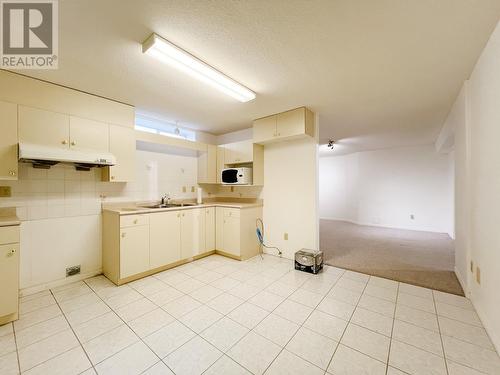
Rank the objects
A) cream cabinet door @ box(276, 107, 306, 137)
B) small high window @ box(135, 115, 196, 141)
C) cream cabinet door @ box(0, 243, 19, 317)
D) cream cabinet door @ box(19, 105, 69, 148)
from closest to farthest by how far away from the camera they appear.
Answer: cream cabinet door @ box(0, 243, 19, 317) < cream cabinet door @ box(19, 105, 69, 148) < cream cabinet door @ box(276, 107, 306, 137) < small high window @ box(135, 115, 196, 141)

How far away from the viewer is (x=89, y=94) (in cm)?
267

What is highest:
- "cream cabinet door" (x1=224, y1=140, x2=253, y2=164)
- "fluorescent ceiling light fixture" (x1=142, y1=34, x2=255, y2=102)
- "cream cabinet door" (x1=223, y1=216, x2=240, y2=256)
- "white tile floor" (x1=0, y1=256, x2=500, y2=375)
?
"fluorescent ceiling light fixture" (x1=142, y1=34, x2=255, y2=102)

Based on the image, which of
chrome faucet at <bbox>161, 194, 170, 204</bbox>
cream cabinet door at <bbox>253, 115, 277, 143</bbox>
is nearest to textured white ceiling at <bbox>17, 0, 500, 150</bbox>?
cream cabinet door at <bbox>253, 115, 277, 143</bbox>

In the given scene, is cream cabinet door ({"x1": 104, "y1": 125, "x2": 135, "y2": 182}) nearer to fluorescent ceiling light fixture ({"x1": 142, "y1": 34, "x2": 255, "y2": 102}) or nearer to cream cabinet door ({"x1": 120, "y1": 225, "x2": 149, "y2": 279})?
cream cabinet door ({"x1": 120, "y1": 225, "x2": 149, "y2": 279})

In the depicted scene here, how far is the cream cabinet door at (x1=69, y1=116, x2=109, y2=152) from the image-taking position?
8.31ft

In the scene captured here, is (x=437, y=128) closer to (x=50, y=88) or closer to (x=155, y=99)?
(x=155, y=99)

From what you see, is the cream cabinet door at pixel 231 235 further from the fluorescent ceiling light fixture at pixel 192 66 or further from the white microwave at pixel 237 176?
the fluorescent ceiling light fixture at pixel 192 66

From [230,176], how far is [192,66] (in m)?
2.10

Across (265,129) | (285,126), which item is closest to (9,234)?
(265,129)

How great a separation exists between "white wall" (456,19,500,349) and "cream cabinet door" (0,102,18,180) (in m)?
4.33

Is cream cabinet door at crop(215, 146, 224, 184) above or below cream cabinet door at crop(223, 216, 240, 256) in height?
above

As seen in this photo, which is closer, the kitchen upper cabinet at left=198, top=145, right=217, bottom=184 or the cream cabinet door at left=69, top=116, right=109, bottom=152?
the cream cabinet door at left=69, top=116, right=109, bottom=152

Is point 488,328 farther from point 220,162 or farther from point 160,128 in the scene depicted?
point 160,128

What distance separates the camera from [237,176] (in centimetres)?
374
